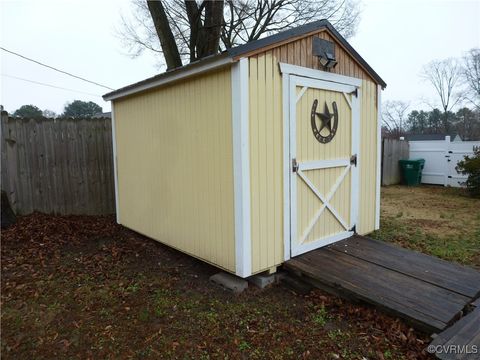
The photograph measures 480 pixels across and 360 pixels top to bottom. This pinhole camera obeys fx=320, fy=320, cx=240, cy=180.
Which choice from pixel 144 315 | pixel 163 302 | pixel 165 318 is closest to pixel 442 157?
pixel 163 302

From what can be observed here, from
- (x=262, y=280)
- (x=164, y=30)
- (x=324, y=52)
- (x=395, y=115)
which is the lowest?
(x=262, y=280)

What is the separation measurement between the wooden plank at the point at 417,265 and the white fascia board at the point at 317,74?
Answer: 6.92 feet

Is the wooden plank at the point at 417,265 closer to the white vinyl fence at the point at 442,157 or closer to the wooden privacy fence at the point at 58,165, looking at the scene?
the wooden privacy fence at the point at 58,165

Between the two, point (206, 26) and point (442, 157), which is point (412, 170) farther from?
point (206, 26)

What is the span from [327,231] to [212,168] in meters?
1.73

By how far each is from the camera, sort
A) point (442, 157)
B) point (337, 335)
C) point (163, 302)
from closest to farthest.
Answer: point (337, 335) < point (163, 302) < point (442, 157)

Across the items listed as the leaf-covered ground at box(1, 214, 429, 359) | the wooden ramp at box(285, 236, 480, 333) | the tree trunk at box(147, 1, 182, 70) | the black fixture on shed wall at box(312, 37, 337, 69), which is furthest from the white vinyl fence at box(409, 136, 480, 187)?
the leaf-covered ground at box(1, 214, 429, 359)

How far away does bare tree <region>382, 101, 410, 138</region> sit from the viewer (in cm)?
3441

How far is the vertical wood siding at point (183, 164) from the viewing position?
11.1ft

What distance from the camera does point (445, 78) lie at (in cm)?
3519

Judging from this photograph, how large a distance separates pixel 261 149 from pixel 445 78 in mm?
40456

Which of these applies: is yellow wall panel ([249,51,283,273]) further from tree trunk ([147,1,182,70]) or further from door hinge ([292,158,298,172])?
tree trunk ([147,1,182,70])

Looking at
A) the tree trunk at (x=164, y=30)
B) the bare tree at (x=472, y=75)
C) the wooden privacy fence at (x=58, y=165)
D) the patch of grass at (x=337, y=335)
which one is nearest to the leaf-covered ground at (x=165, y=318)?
the patch of grass at (x=337, y=335)

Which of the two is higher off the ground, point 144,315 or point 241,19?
point 241,19
